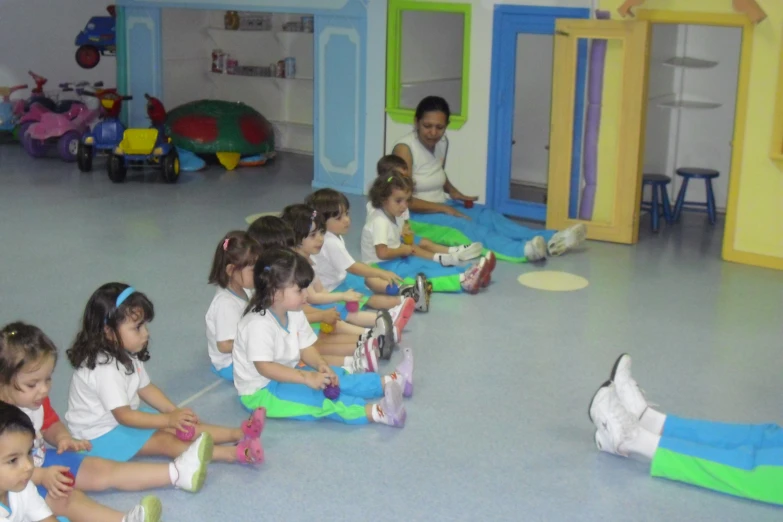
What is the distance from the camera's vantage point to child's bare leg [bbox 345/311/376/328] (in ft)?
18.7

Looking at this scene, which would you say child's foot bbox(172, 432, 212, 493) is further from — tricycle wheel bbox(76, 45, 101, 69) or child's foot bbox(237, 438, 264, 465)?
tricycle wheel bbox(76, 45, 101, 69)

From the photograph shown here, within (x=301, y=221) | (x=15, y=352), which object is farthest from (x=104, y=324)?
(x=301, y=221)

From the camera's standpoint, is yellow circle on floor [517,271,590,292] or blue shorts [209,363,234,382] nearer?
blue shorts [209,363,234,382]

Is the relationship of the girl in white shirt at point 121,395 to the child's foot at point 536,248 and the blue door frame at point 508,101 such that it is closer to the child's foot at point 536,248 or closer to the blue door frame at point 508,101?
the child's foot at point 536,248

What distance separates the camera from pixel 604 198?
818 cm

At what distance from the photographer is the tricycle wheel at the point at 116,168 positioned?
10062mm

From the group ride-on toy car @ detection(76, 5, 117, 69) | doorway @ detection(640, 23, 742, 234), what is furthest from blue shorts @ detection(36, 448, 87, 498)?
ride-on toy car @ detection(76, 5, 117, 69)

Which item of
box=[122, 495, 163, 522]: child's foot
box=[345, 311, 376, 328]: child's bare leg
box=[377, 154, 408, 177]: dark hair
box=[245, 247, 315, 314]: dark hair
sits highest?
box=[377, 154, 408, 177]: dark hair

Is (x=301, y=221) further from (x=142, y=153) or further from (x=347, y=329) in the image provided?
(x=142, y=153)

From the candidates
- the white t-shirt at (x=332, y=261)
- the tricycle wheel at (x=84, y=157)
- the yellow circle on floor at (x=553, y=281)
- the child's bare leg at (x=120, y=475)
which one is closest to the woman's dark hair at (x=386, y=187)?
the white t-shirt at (x=332, y=261)

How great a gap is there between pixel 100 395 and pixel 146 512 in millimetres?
614

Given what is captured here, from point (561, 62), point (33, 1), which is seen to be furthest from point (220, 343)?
point (33, 1)

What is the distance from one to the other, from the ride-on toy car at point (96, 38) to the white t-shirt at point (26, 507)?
31.4 ft

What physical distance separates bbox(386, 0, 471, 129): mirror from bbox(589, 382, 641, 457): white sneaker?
5193 millimetres
